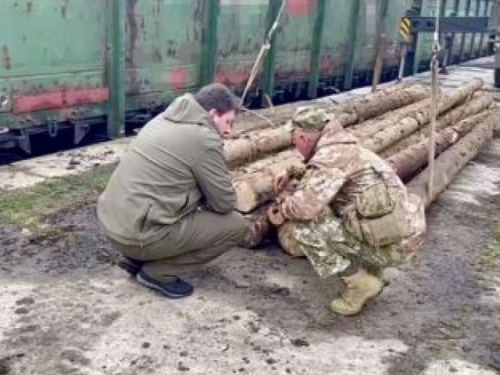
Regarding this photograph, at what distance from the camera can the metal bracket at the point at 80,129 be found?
22.8ft

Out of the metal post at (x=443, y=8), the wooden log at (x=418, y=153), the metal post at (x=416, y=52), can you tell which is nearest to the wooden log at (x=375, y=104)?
the wooden log at (x=418, y=153)

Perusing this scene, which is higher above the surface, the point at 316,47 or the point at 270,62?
the point at 316,47

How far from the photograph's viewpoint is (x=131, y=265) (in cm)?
405

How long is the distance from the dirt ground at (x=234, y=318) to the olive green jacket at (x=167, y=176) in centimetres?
48

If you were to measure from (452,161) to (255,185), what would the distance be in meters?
2.77

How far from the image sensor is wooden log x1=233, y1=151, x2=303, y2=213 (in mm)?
Answer: 4691

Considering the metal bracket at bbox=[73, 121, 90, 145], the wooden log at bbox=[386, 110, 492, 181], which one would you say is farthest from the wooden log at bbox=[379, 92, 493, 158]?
the metal bracket at bbox=[73, 121, 90, 145]

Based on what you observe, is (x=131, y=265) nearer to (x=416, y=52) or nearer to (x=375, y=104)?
(x=375, y=104)

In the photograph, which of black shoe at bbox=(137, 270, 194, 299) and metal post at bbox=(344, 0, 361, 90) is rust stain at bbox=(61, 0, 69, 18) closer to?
black shoe at bbox=(137, 270, 194, 299)

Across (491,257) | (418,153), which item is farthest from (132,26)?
(491,257)

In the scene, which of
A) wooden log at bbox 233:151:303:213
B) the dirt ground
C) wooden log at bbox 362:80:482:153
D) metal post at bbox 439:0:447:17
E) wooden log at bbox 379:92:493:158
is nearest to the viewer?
the dirt ground

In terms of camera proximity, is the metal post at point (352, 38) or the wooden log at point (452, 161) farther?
the metal post at point (352, 38)

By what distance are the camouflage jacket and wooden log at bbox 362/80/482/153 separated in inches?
92.5

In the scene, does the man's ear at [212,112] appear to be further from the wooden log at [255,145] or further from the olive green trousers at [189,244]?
the wooden log at [255,145]
